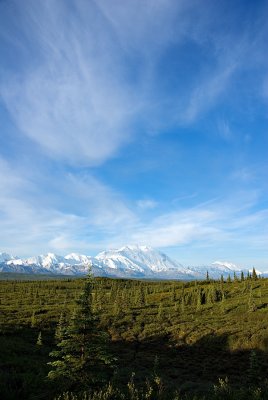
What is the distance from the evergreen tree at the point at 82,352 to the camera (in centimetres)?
1277

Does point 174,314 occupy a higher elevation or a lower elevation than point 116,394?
lower

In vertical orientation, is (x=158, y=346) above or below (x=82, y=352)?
below

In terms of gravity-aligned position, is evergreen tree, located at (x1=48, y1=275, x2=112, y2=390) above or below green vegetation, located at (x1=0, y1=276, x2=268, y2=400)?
above

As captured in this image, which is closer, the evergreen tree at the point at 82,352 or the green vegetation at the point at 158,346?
the evergreen tree at the point at 82,352

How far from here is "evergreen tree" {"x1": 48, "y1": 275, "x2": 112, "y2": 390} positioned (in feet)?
41.9

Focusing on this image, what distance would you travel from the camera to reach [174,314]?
2963 inches

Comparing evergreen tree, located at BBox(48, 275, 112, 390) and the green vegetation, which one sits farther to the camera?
the green vegetation

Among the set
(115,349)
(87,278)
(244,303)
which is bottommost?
(115,349)

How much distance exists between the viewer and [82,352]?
13.5m

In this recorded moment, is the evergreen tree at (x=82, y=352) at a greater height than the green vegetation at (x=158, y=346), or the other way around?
the evergreen tree at (x=82, y=352)

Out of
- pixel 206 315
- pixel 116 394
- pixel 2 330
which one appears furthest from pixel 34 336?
pixel 116 394

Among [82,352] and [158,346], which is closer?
[82,352]

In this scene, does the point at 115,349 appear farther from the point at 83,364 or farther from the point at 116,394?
the point at 116,394

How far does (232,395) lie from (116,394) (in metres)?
3.42
